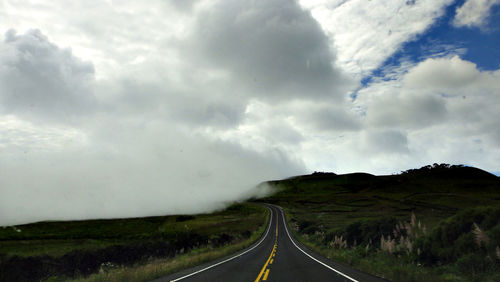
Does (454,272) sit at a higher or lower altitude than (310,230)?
higher

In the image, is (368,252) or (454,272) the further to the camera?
(368,252)

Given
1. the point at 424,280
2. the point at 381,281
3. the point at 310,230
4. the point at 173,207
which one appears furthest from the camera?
the point at 173,207

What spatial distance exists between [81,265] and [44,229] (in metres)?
76.7

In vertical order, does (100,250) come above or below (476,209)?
below

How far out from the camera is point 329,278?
1123 centimetres

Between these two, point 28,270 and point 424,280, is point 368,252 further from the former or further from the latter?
point 28,270

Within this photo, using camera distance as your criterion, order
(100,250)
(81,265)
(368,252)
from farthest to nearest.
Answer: (100,250)
(81,265)
(368,252)

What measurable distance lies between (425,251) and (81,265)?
3364cm

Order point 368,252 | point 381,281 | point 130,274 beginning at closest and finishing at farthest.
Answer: point 381,281
point 130,274
point 368,252

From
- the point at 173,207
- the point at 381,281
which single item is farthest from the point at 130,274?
the point at 173,207

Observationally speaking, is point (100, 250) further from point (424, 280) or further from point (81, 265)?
point (424, 280)

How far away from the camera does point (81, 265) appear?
31.0m

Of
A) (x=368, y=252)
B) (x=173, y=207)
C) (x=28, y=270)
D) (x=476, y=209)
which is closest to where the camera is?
(x=476, y=209)

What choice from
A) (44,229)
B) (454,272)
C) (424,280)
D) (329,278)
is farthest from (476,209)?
(44,229)
